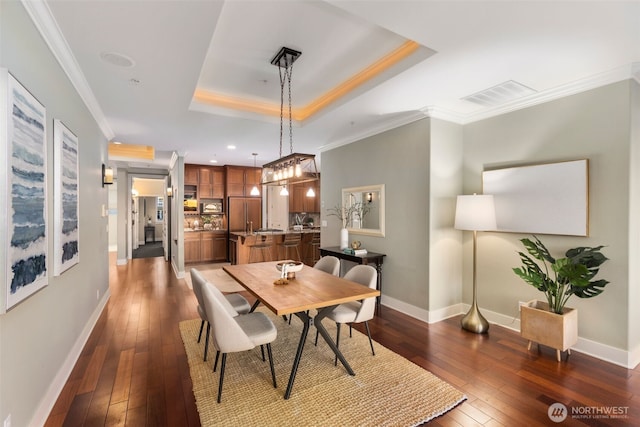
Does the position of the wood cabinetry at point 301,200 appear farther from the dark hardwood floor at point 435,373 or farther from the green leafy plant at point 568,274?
the green leafy plant at point 568,274

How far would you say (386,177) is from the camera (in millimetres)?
4320

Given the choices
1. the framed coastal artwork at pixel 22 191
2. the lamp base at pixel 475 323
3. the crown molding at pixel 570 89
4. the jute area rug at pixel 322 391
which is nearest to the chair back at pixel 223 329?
the jute area rug at pixel 322 391

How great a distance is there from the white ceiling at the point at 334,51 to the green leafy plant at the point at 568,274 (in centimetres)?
158

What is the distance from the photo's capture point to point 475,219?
3314mm

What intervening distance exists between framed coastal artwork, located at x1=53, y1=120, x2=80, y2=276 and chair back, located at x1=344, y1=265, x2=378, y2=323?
245 centimetres

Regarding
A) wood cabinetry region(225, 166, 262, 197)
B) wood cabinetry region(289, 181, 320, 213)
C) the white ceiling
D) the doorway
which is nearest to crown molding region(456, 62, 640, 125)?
the white ceiling

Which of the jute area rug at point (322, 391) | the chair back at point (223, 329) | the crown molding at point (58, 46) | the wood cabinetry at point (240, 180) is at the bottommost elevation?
the jute area rug at point (322, 391)

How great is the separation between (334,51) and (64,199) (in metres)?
2.59

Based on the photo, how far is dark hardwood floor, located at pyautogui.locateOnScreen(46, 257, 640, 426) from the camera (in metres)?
2.05

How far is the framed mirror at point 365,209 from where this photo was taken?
4.45m

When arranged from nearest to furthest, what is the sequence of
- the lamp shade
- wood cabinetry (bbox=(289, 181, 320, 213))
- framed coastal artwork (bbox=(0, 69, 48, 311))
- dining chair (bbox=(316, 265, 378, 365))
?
framed coastal artwork (bbox=(0, 69, 48, 311)) < dining chair (bbox=(316, 265, 378, 365)) < the lamp shade < wood cabinetry (bbox=(289, 181, 320, 213))

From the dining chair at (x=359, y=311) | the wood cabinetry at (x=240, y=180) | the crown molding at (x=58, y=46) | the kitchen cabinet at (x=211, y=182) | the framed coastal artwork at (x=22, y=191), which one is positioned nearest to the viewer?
the framed coastal artwork at (x=22, y=191)

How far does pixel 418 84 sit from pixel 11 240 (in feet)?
10.4

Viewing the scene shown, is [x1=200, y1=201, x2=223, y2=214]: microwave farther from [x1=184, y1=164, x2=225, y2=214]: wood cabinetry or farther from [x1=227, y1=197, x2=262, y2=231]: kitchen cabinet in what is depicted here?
[x1=227, y1=197, x2=262, y2=231]: kitchen cabinet
